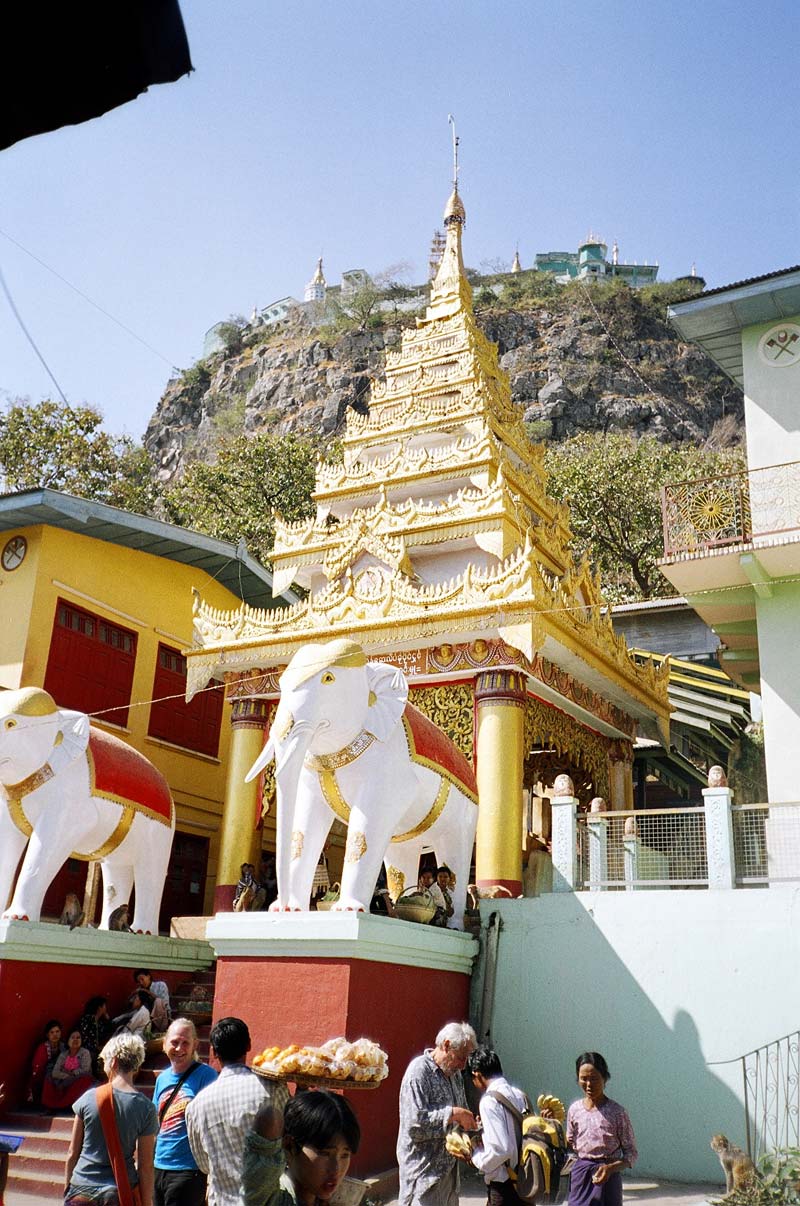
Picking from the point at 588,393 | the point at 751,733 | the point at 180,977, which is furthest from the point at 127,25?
the point at 588,393

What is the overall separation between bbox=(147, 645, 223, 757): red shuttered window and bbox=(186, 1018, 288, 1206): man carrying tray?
38.8ft

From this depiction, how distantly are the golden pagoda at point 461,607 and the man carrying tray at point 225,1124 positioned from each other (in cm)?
741

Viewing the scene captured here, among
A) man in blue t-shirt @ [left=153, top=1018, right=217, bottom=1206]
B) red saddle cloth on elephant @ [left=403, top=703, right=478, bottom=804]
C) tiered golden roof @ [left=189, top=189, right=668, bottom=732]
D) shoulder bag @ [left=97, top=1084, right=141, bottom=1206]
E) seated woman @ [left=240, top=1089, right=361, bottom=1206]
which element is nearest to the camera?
seated woman @ [left=240, top=1089, right=361, bottom=1206]

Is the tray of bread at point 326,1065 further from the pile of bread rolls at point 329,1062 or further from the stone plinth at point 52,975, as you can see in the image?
the stone plinth at point 52,975

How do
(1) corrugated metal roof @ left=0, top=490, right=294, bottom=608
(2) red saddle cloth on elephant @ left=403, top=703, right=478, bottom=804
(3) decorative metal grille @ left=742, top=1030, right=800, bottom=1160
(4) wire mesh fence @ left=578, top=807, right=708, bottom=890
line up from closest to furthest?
(3) decorative metal grille @ left=742, top=1030, right=800, bottom=1160, (2) red saddle cloth on elephant @ left=403, top=703, right=478, bottom=804, (4) wire mesh fence @ left=578, top=807, right=708, bottom=890, (1) corrugated metal roof @ left=0, top=490, right=294, bottom=608

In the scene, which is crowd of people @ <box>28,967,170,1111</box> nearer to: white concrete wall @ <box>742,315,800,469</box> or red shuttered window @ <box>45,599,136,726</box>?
red shuttered window @ <box>45,599,136,726</box>

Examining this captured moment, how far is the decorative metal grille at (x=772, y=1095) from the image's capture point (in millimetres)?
8625

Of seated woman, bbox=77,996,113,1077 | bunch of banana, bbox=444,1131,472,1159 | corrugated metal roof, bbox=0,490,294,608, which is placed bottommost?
bunch of banana, bbox=444,1131,472,1159

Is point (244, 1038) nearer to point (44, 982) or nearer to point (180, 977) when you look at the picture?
point (44, 982)

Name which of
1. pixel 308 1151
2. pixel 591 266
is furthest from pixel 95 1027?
pixel 591 266

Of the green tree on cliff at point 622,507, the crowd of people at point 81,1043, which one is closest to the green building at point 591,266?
the green tree on cliff at point 622,507

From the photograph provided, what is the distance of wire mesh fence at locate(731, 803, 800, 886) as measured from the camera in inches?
389

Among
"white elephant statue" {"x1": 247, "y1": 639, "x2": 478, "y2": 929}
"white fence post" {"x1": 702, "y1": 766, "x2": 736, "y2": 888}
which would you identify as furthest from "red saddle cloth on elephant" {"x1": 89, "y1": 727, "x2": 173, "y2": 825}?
"white fence post" {"x1": 702, "y1": 766, "x2": 736, "y2": 888}

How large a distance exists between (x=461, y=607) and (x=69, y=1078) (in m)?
6.31
